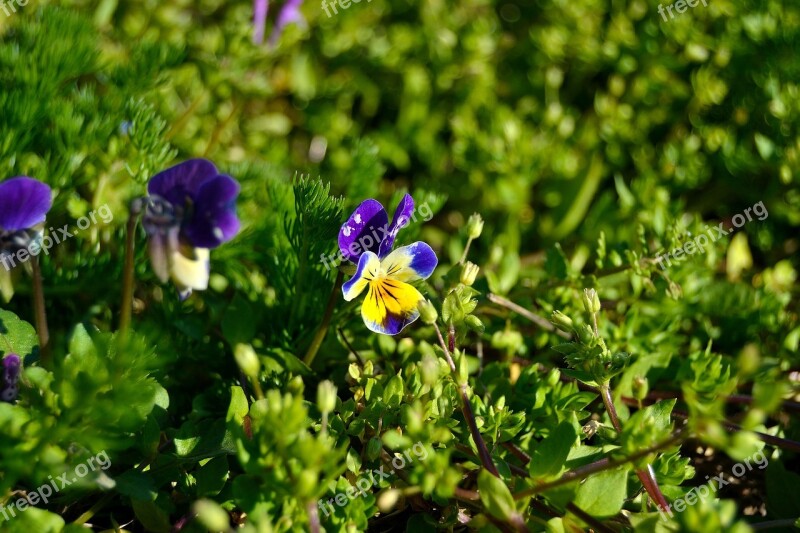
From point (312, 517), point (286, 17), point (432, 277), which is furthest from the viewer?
point (286, 17)

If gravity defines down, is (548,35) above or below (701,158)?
above

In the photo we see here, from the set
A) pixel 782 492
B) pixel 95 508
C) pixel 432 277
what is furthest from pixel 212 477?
pixel 782 492

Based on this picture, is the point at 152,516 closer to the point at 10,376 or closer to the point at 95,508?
the point at 95,508

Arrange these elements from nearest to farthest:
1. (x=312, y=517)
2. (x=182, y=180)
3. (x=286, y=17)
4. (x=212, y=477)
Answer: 1. (x=312, y=517)
2. (x=182, y=180)
3. (x=212, y=477)
4. (x=286, y=17)

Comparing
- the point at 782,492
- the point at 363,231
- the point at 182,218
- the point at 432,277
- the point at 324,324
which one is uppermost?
the point at 182,218

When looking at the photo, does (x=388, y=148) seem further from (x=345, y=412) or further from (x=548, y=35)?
(x=345, y=412)

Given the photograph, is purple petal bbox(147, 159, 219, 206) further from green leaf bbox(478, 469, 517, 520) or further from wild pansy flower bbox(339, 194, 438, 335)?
green leaf bbox(478, 469, 517, 520)

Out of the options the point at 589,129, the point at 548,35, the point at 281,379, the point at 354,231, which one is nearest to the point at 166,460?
the point at 281,379

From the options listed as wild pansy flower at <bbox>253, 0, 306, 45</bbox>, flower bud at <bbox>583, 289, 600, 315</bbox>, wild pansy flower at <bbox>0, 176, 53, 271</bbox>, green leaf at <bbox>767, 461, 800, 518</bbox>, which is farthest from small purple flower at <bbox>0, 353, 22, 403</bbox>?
green leaf at <bbox>767, 461, 800, 518</bbox>
